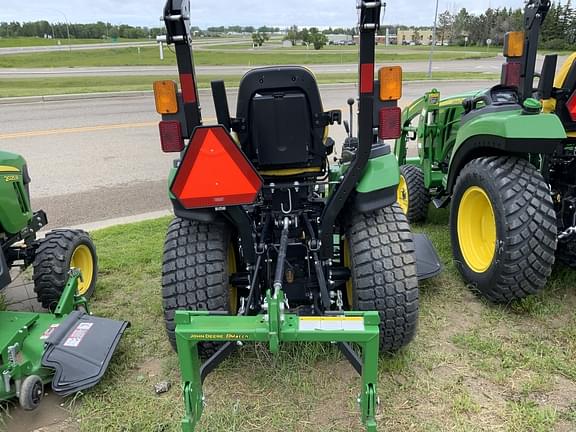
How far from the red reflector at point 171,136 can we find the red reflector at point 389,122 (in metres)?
0.99

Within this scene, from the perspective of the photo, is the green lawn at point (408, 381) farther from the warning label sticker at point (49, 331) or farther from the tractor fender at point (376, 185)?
the tractor fender at point (376, 185)

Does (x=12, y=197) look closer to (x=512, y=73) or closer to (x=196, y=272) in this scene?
(x=196, y=272)

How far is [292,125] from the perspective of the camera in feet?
9.23

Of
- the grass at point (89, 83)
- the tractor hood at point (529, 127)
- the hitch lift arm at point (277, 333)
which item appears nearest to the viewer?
the hitch lift arm at point (277, 333)

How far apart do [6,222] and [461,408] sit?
9.28 feet

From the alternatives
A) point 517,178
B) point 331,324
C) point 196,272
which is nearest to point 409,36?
point 517,178

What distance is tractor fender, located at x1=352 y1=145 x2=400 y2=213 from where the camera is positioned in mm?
2697

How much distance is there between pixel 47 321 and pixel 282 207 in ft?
4.76

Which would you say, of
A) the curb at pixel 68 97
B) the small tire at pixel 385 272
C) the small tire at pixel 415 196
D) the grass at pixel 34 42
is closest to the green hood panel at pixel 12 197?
the small tire at pixel 385 272

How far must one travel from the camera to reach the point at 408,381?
278 centimetres

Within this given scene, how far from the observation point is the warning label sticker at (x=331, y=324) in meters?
2.07

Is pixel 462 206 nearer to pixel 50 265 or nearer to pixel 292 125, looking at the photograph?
pixel 292 125

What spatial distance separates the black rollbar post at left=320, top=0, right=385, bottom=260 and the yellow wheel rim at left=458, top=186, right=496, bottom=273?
1434mm

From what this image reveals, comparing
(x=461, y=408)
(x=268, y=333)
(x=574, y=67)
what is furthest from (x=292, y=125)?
(x=574, y=67)
